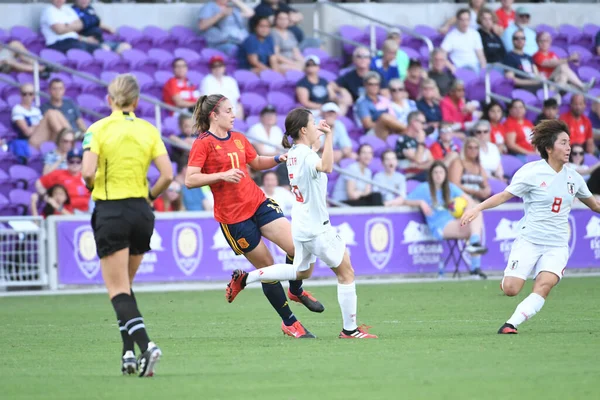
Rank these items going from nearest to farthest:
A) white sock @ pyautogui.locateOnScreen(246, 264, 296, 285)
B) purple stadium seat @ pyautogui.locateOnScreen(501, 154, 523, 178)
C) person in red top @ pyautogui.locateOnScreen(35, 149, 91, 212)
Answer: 1. white sock @ pyautogui.locateOnScreen(246, 264, 296, 285)
2. person in red top @ pyautogui.locateOnScreen(35, 149, 91, 212)
3. purple stadium seat @ pyautogui.locateOnScreen(501, 154, 523, 178)

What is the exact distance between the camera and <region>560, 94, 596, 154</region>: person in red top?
2142 cm

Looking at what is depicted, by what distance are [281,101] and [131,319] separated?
521 inches

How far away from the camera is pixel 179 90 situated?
762 inches

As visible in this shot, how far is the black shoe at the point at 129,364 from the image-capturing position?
24.3 feet

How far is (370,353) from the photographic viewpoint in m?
8.30

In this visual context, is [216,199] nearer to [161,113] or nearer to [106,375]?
[106,375]

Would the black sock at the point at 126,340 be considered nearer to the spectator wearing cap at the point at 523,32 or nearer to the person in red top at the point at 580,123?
the person in red top at the point at 580,123

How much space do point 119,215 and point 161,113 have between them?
40.7 feet

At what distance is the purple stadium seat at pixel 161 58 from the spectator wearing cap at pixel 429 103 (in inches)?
181

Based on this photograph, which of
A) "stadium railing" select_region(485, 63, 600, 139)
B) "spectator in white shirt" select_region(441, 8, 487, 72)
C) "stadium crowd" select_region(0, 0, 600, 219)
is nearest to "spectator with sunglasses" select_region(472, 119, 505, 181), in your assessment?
"stadium crowd" select_region(0, 0, 600, 219)

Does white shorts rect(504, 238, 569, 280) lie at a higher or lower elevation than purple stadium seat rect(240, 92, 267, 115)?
lower

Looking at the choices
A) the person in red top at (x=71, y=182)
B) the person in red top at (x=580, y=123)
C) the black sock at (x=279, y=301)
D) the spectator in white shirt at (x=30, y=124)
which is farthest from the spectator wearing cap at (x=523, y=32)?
the black sock at (x=279, y=301)

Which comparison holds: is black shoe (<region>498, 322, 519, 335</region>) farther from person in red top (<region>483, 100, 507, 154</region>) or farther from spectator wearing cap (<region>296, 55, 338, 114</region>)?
person in red top (<region>483, 100, 507, 154</region>)

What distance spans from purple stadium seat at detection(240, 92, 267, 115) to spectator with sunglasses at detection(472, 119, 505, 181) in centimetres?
386
